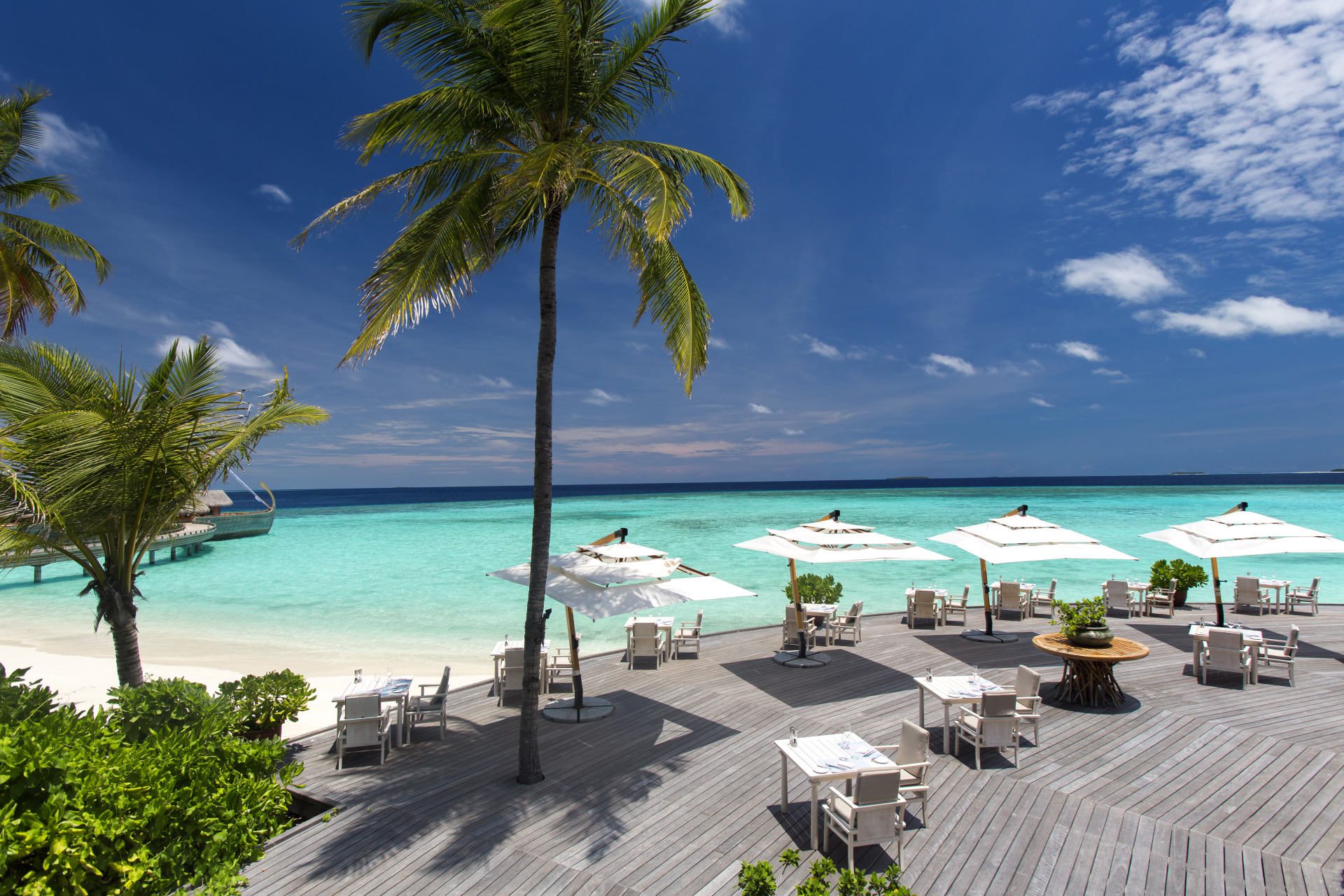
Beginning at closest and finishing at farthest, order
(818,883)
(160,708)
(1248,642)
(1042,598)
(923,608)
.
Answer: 1. (818,883)
2. (160,708)
3. (1248,642)
4. (923,608)
5. (1042,598)

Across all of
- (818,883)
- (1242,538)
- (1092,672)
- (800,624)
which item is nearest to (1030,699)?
(1092,672)

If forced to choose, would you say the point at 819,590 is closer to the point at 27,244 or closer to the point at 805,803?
the point at 805,803

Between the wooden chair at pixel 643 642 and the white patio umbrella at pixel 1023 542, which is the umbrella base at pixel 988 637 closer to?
the white patio umbrella at pixel 1023 542

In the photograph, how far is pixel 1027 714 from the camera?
6164 millimetres

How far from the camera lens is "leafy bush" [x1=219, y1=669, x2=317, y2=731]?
243 inches

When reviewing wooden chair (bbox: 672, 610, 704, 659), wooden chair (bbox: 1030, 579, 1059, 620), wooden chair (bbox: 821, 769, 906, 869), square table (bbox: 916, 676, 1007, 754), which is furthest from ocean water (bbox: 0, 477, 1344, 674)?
wooden chair (bbox: 821, 769, 906, 869)

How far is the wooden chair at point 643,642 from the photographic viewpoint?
30.8ft

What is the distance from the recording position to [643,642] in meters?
9.55

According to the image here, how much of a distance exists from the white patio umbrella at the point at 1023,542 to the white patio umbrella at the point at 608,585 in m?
4.46

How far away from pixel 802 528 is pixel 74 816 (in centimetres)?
835

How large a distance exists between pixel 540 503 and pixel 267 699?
386 cm

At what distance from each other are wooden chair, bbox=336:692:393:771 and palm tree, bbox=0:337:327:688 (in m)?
2.34

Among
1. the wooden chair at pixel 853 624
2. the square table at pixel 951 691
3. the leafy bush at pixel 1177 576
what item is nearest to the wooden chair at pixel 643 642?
the wooden chair at pixel 853 624

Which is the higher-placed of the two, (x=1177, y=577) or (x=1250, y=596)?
(x=1177, y=577)
